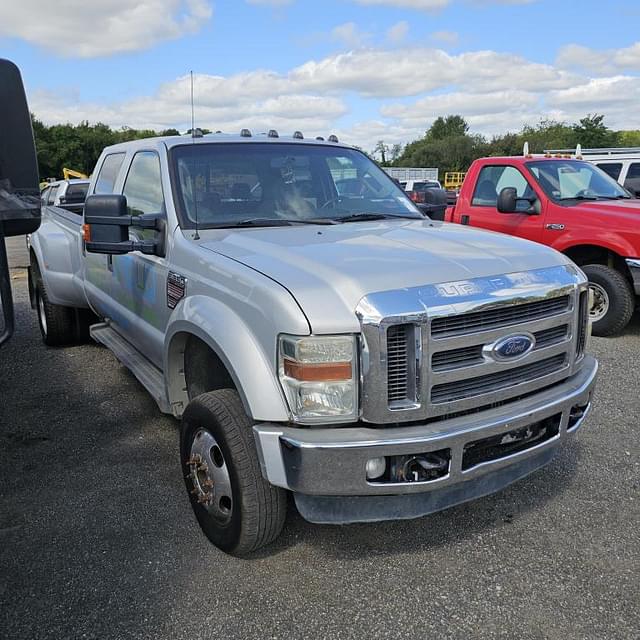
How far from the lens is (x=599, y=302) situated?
6746 millimetres

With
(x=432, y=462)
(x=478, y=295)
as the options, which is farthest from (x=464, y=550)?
(x=478, y=295)

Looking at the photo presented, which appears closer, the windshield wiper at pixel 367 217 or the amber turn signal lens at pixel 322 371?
the amber turn signal lens at pixel 322 371

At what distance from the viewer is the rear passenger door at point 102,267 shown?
4.67 metres

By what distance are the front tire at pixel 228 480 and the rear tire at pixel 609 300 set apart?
5.12 metres

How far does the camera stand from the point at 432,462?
244cm

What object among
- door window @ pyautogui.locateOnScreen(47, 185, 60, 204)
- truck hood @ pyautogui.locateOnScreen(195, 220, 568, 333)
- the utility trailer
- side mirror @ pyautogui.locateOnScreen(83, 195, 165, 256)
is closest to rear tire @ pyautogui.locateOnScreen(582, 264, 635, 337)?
truck hood @ pyautogui.locateOnScreen(195, 220, 568, 333)

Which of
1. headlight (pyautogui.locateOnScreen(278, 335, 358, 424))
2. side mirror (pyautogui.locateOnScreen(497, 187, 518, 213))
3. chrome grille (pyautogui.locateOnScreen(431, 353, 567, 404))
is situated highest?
side mirror (pyautogui.locateOnScreen(497, 187, 518, 213))

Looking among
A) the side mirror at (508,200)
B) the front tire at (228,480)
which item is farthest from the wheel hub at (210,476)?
the side mirror at (508,200)

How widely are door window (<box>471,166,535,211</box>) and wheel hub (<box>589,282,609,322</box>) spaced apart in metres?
1.29

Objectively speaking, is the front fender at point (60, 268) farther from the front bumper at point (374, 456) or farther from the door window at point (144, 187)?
the front bumper at point (374, 456)

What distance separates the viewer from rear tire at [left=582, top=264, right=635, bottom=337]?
6555mm

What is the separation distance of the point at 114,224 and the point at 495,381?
205 centimetres

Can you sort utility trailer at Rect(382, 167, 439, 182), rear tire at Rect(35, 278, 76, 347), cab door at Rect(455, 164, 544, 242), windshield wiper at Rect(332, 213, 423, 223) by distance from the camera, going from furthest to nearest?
utility trailer at Rect(382, 167, 439, 182), cab door at Rect(455, 164, 544, 242), rear tire at Rect(35, 278, 76, 347), windshield wiper at Rect(332, 213, 423, 223)

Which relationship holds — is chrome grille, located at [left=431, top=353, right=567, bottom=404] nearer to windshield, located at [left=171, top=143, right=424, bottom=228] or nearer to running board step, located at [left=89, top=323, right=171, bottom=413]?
windshield, located at [left=171, top=143, right=424, bottom=228]
